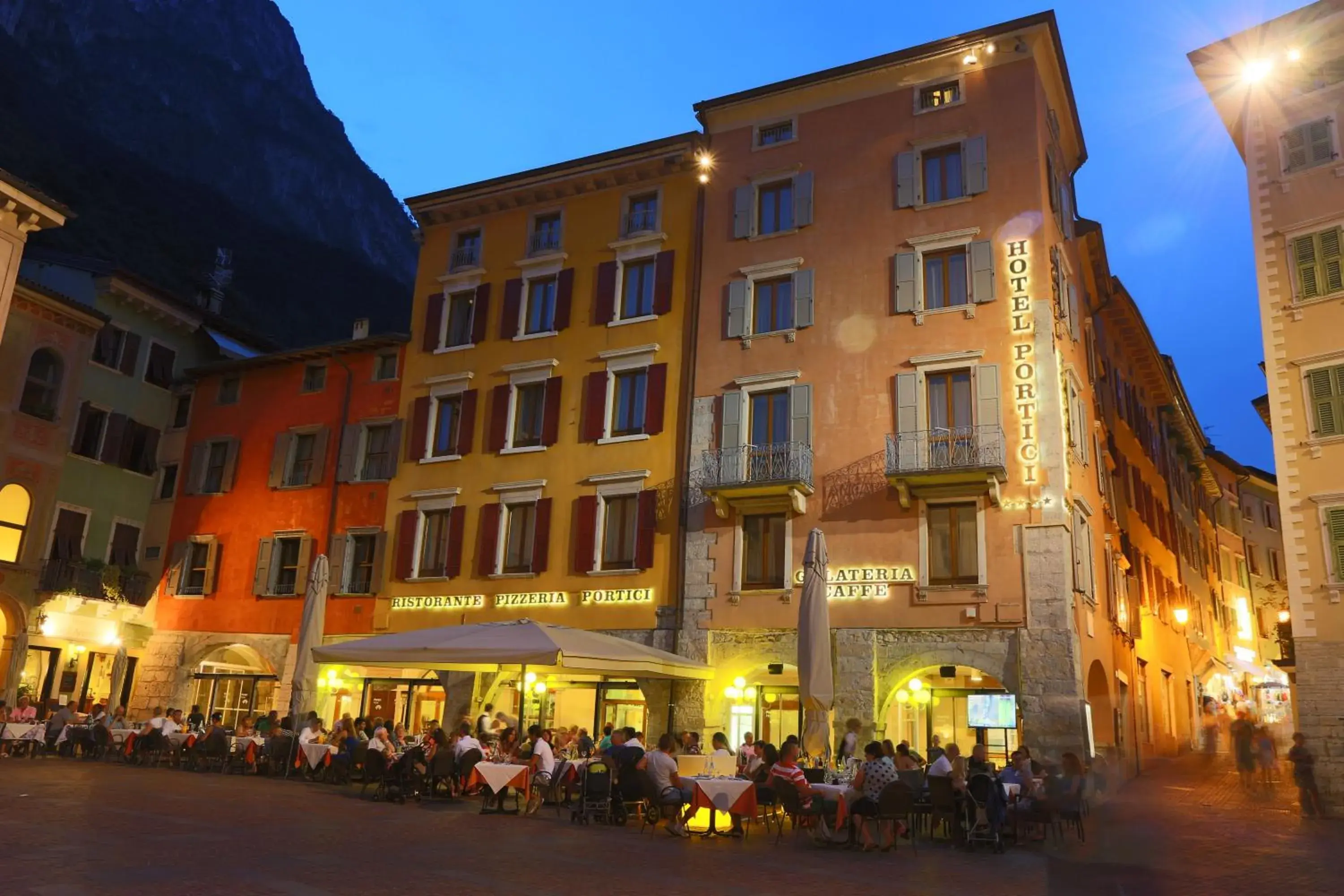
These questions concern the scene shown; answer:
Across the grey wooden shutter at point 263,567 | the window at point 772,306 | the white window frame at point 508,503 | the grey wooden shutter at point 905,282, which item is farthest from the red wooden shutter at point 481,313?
the grey wooden shutter at point 905,282

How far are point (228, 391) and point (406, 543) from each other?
8917 mm

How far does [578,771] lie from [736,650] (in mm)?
6835

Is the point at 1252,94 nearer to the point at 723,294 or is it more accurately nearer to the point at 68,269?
the point at 723,294

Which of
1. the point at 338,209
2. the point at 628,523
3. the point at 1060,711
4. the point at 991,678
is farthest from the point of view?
the point at 338,209

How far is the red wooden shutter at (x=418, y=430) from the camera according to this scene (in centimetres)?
2631

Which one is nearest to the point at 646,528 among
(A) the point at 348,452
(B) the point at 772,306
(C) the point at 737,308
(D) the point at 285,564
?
(C) the point at 737,308

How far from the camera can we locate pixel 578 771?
47.1 feet

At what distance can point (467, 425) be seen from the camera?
84.7ft

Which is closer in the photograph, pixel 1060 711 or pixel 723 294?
pixel 1060 711

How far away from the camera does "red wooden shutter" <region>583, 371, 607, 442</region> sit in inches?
938

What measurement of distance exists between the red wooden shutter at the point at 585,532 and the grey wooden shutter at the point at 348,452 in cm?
715

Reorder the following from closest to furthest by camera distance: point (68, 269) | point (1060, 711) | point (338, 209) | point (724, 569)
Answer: point (1060, 711)
point (724, 569)
point (68, 269)
point (338, 209)

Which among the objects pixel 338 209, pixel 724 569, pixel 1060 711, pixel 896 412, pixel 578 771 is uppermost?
pixel 338 209

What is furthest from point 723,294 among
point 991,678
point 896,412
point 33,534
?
point 33,534
